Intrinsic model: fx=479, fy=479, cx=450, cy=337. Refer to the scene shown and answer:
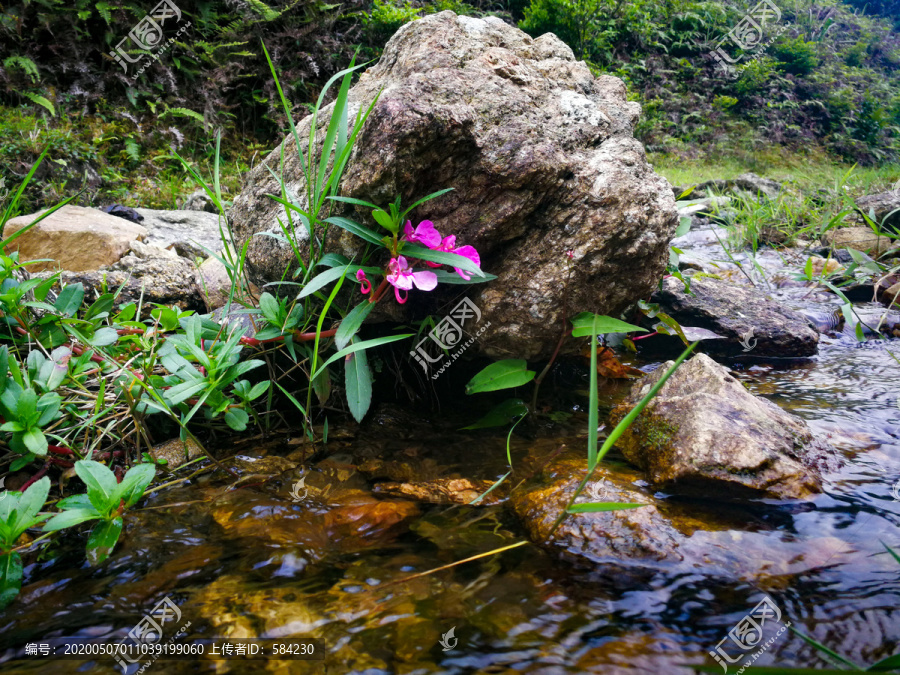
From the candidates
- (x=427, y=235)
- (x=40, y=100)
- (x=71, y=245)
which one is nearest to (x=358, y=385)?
(x=427, y=235)

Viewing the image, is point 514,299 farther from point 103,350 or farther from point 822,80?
point 822,80

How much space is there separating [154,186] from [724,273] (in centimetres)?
676

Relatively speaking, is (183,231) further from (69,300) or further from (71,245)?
(69,300)

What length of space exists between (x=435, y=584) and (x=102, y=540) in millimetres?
953

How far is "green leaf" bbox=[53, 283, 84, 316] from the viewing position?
1947 millimetres

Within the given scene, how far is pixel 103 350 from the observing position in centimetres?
191

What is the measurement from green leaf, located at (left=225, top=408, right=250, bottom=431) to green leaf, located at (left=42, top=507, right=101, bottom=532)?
48cm

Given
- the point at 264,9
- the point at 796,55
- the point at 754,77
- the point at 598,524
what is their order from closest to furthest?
the point at 598,524 → the point at 264,9 → the point at 754,77 → the point at 796,55

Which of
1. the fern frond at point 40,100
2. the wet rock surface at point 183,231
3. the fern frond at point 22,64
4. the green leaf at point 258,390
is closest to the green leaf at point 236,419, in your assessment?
the green leaf at point 258,390

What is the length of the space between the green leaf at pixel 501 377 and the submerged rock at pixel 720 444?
535 millimetres

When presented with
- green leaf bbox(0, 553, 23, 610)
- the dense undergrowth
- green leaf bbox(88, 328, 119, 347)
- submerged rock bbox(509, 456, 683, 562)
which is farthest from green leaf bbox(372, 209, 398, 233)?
the dense undergrowth

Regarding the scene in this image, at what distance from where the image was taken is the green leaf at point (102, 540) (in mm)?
1352

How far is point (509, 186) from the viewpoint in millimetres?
1810

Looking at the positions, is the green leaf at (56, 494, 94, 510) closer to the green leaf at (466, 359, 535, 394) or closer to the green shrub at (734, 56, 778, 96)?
the green leaf at (466, 359, 535, 394)
